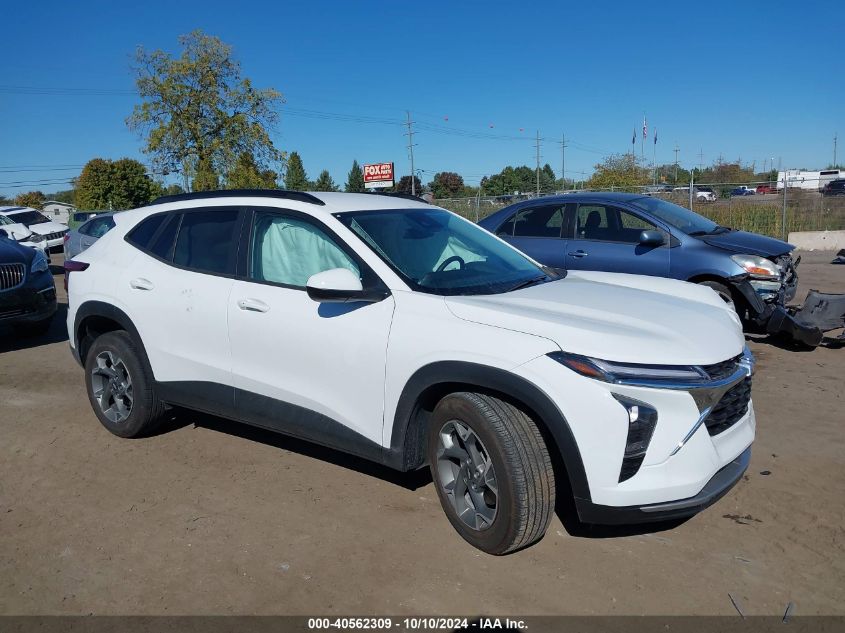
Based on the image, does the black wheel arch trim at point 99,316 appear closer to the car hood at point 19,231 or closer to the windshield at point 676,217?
the windshield at point 676,217

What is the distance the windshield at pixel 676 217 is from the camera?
806 cm

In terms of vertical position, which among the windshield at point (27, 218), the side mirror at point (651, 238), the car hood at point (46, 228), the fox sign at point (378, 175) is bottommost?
the side mirror at point (651, 238)

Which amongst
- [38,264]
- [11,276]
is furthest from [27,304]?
[38,264]

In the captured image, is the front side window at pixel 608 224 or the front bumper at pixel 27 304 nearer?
the front bumper at pixel 27 304

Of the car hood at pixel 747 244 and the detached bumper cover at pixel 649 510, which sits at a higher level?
the car hood at pixel 747 244

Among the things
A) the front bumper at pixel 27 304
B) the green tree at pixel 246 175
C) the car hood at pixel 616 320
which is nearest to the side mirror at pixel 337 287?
the car hood at pixel 616 320

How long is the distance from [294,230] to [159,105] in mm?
34683

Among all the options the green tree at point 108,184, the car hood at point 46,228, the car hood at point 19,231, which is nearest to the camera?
the car hood at point 19,231

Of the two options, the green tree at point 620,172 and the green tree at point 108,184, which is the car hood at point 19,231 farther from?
the green tree at point 108,184

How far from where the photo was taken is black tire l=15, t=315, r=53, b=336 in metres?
8.04

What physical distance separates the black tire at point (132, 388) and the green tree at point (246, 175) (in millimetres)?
30690

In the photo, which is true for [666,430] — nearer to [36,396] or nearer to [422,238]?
[422,238]

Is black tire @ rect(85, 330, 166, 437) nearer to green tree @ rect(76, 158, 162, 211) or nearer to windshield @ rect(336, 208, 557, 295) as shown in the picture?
windshield @ rect(336, 208, 557, 295)

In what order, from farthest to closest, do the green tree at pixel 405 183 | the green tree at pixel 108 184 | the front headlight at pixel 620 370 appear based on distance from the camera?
the green tree at pixel 405 183 → the green tree at pixel 108 184 → the front headlight at pixel 620 370
